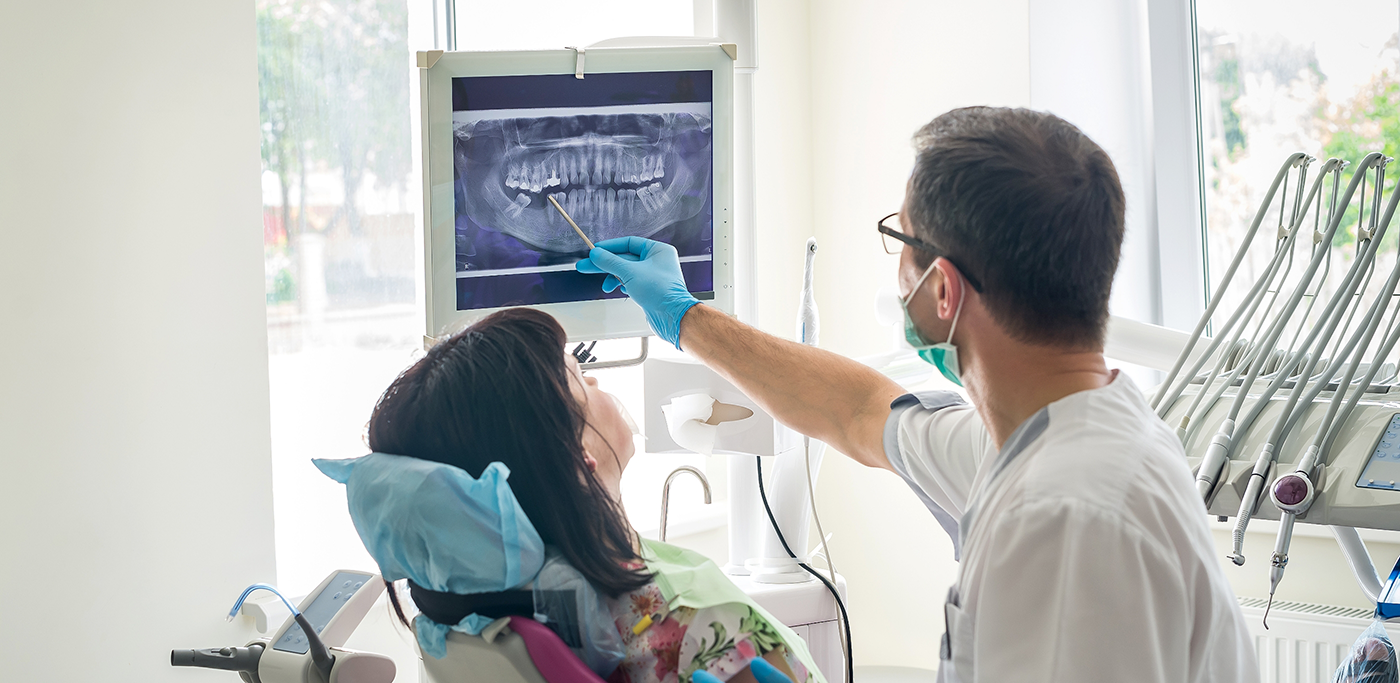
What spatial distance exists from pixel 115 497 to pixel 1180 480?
1636 mm

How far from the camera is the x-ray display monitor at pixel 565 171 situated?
5.16ft

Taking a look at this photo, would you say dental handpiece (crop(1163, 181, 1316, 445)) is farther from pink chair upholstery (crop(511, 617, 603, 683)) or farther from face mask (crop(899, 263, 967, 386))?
pink chair upholstery (crop(511, 617, 603, 683))

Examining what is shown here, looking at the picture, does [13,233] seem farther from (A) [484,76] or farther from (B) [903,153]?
(B) [903,153]

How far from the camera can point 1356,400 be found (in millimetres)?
1458

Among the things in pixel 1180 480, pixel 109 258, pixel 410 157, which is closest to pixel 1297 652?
pixel 1180 480

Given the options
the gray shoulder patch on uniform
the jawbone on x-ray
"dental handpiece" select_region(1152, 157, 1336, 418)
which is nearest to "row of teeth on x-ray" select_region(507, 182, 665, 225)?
the jawbone on x-ray

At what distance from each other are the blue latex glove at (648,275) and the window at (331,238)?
2.59 feet

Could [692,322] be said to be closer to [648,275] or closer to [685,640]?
[648,275]

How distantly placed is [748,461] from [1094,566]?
1015 mm

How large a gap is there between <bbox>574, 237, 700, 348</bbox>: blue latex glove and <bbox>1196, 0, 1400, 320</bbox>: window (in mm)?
1700

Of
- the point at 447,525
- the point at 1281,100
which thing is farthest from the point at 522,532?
the point at 1281,100

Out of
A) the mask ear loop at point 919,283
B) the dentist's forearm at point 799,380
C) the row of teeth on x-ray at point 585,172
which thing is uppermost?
the row of teeth on x-ray at point 585,172

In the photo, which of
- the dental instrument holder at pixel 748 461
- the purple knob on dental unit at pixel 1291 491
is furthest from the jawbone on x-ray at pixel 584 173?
the purple knob on dental unit at pixel 1291 491

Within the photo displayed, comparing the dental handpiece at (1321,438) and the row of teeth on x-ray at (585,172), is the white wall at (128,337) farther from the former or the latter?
the dental handpiece at (1321,438)
